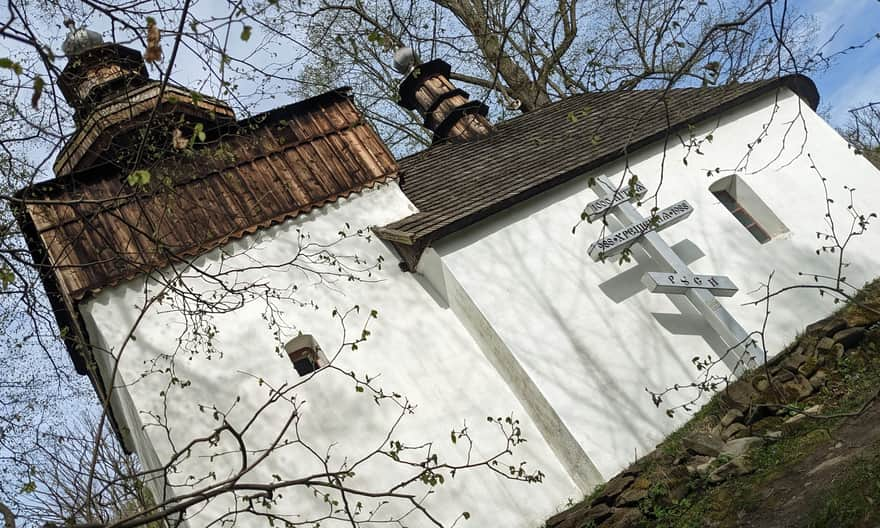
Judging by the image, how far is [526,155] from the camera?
38.9ft

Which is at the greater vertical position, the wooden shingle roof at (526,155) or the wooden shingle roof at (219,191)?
the wooden shingle roof at (219,191)

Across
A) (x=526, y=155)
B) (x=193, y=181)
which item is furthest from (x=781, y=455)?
(x=193, y=181)

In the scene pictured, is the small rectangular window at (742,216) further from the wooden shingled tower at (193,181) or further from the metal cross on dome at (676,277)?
the wooden shingled tower at (193,181)

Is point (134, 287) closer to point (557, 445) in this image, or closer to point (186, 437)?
point (186, 437)

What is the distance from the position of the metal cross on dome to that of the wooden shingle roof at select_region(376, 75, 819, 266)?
1005 millimetres

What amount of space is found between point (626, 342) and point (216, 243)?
5.28m

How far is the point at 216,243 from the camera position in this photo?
992cm

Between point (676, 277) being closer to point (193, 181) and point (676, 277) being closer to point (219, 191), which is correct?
point (219, 191)

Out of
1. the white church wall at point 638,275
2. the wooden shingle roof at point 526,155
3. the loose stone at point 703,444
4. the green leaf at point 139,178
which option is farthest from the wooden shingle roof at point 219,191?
the loose stone at point 703,444

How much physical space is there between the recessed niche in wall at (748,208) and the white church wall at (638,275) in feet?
0.37

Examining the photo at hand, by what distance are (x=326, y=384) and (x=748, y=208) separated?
254 inches

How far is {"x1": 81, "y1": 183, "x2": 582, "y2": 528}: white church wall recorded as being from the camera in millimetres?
8547

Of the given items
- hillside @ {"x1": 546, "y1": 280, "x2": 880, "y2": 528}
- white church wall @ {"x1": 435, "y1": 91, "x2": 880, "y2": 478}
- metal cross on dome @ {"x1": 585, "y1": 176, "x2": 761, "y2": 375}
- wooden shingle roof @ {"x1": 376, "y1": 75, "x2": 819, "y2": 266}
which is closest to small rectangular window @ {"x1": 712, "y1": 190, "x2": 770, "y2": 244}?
white church wall @ {"x1": 435, "y1": 91, "x2": 880, "y2": 478}

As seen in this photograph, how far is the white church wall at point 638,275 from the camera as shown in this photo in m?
8.79
